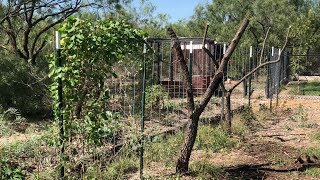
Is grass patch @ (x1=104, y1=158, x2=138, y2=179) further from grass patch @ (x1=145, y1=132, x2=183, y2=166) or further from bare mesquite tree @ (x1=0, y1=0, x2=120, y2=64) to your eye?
bare mesquite tree @ (x1=0, y1=0, x2=120, y2=64)

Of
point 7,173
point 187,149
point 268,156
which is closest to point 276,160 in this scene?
point 268,156

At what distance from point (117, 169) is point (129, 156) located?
20.9 inches

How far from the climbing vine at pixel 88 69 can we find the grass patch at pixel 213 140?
2378mm

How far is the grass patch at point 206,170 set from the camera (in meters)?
5.27

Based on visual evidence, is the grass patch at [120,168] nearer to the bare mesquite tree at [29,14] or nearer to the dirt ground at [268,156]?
the dirt ground at [268,156]

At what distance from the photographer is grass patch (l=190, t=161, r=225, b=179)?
5.27 meters

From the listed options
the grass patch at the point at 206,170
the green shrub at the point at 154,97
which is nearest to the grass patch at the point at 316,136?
the grass patch at the point at 206,170

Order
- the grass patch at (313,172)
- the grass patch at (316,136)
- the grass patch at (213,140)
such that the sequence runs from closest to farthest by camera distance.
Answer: the grass patch at (313,172) < the grass patch at (213,140) < the grass patch at (316,136)

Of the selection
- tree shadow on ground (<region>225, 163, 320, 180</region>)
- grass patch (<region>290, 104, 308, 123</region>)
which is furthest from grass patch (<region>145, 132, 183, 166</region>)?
grass patch (<region>290, 104, 308, 123</region>)

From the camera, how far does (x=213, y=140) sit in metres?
6.95

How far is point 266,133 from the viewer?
827cm

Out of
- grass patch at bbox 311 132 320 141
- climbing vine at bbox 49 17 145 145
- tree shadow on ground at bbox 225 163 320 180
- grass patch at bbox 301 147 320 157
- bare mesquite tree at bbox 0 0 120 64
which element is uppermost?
bare mesquite tree at bbox 0 0 120 64

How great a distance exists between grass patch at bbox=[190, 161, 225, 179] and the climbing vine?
1.28 meters

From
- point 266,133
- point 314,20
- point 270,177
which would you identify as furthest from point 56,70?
point 314,20
